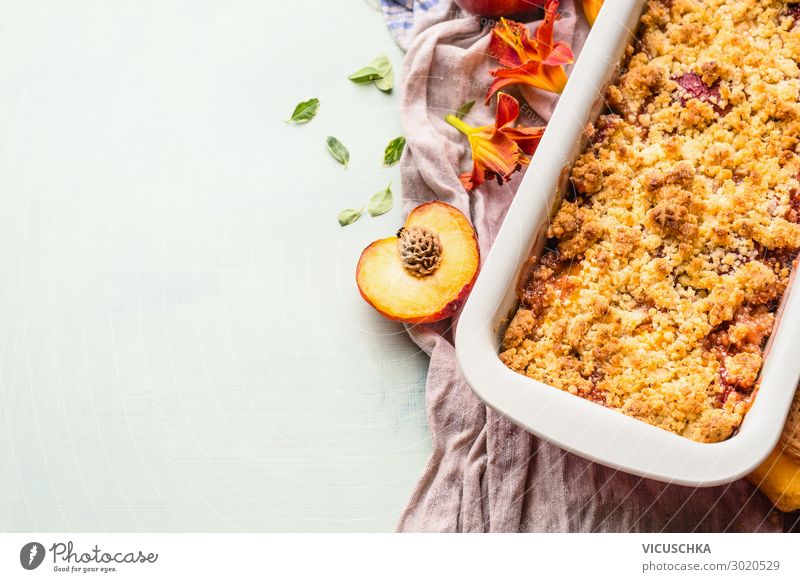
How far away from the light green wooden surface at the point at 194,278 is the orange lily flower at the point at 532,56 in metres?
0.17

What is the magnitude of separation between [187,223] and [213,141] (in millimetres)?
131

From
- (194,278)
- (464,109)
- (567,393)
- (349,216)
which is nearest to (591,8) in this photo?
(464,109)

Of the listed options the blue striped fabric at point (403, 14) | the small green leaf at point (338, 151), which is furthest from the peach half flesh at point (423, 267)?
the blue striped fabric at point (403, 14)

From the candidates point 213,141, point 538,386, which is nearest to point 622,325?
point 538,386

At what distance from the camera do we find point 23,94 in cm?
121

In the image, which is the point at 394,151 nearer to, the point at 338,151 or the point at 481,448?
the point at 338,151

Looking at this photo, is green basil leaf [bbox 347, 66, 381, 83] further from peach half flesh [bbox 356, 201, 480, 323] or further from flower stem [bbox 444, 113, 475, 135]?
peach half flesh [bbox 356, 201, 480, 323]

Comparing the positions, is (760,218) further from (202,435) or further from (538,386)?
(202,435)

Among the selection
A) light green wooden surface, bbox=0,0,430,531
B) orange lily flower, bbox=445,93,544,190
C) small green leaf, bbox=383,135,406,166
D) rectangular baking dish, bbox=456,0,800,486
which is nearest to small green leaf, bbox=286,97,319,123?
light green wooden surface, bbox=0,0,430,531

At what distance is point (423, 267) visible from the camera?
1.04 meters

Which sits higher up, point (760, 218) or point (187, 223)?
point (760, 218)

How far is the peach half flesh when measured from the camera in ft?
3.40
